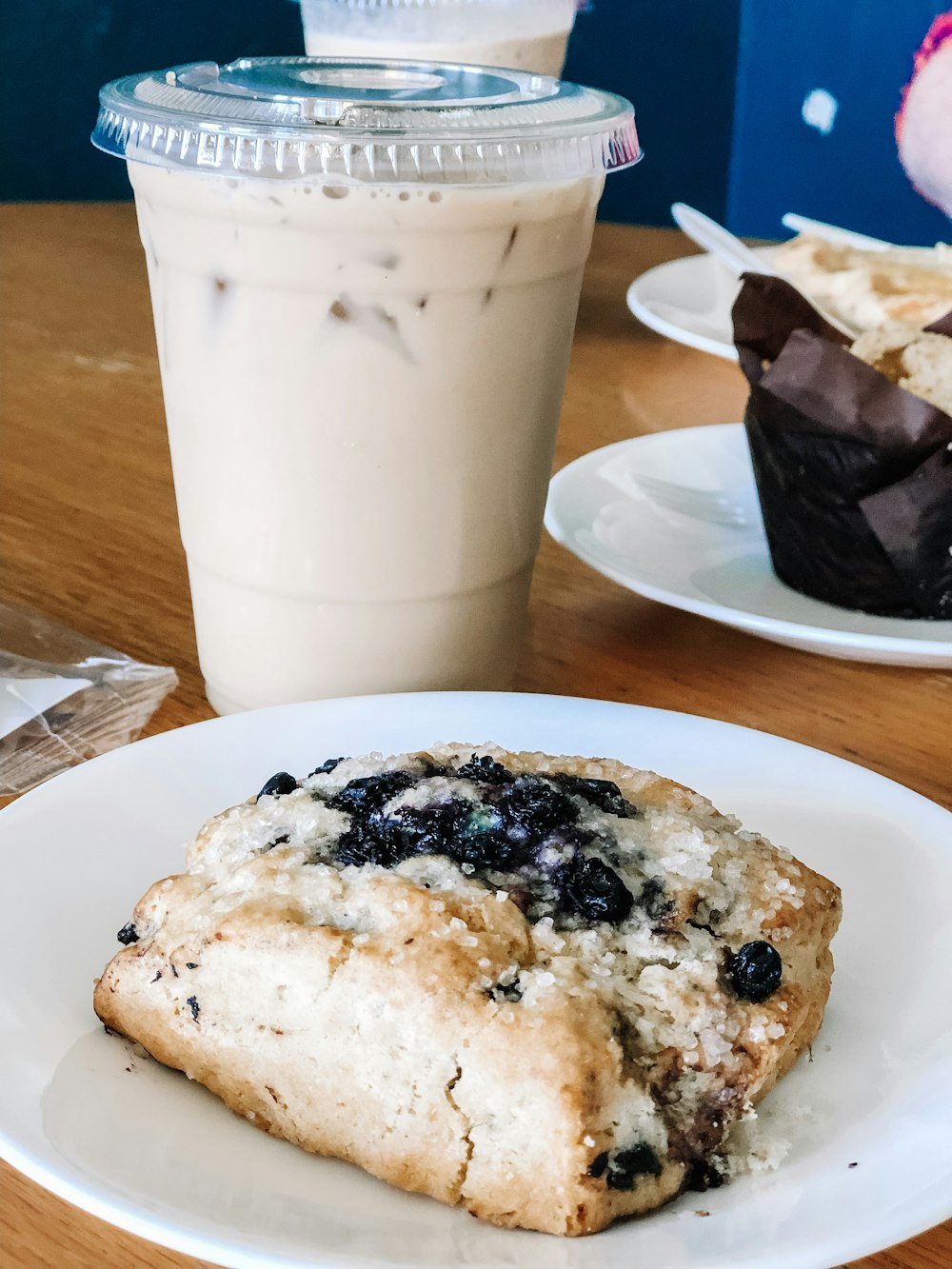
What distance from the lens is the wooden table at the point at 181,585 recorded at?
2.94 feet

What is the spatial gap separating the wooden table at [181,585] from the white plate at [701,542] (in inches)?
1.4

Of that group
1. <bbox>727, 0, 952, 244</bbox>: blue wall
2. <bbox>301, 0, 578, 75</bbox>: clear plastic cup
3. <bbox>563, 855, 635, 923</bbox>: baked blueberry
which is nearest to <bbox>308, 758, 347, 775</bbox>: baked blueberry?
<bbox>563, 855, 635, 923</bbox>: baked blueberry

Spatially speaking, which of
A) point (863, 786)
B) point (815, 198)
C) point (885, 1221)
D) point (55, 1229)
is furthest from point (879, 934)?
point (815, 198)

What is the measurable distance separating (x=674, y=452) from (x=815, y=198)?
3234 millimetres

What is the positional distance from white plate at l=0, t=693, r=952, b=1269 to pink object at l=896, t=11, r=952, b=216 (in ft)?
7.95

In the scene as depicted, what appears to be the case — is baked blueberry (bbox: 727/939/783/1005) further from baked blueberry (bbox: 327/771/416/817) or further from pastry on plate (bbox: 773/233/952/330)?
pastry on plate (bbox: 773/233/952/330)

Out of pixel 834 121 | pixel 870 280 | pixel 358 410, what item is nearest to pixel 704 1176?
pixel 358 410

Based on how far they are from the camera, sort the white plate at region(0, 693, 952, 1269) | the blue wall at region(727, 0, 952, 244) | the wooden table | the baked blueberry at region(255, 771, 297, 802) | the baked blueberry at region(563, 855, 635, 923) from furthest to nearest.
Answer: the blue wall at region(727, 0, 952, 244) → the wooden table → the baked blueberry at region(255, 771, 297, 802) → the baked blueberry at region(563, 855, 635, 923) → the white plate at region(0, 693, 952, 1269)

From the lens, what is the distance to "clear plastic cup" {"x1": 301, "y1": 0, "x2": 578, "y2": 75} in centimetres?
160

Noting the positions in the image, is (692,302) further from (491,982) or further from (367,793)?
(491,982)

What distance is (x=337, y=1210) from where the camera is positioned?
0.49 m

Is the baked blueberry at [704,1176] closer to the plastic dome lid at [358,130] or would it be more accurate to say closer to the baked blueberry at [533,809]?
the baked blueberry at [533,809]

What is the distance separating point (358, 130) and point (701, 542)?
0.56 metres

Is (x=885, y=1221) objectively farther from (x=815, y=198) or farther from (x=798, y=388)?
(x=815, y=198)
